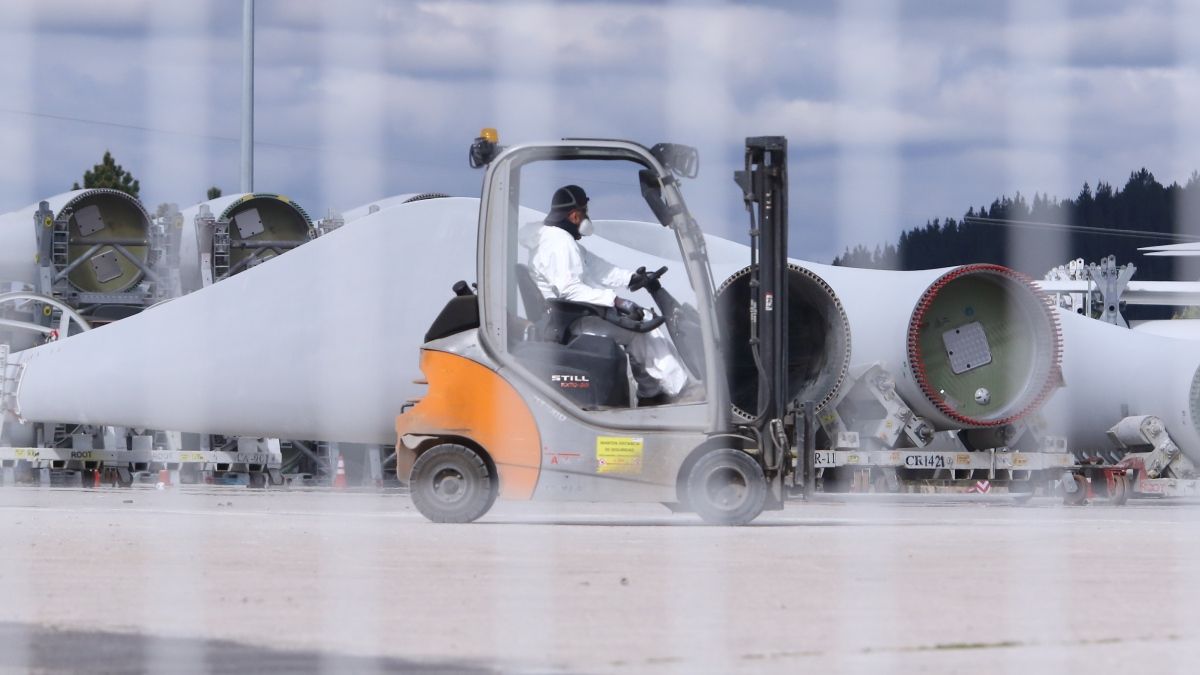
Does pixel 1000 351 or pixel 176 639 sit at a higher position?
pixel 1000 351

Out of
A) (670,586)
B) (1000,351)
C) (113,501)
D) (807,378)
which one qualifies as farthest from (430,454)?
(1000,351)

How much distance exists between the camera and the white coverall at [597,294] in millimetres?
11969

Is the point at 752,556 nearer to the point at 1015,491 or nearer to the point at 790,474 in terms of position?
the point at 790,474

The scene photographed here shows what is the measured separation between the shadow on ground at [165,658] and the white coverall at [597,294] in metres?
6.34

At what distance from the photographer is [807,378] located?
720 inches

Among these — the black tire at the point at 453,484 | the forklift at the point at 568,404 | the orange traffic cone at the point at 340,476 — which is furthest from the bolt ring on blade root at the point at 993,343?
the orange traffic cone at the point at 340,476

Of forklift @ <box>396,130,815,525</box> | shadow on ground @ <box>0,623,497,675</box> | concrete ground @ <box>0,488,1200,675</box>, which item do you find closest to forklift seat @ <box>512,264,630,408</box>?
forklift @ <box>396,130,815,525</box>

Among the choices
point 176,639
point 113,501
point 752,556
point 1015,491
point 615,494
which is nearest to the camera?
point 176,639

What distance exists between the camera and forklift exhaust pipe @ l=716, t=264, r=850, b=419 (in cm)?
1767

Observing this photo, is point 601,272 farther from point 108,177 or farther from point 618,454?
point 108,177

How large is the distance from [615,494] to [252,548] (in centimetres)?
302

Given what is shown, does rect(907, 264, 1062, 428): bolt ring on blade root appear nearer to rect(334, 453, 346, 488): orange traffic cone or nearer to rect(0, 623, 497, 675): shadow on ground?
rect(334, 453, 346, 488): orange traffic cone

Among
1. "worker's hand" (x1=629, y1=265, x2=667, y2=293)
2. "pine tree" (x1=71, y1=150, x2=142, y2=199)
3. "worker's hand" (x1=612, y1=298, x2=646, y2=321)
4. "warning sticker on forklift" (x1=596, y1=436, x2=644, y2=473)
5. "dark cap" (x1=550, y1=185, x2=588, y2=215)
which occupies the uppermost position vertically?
"pine tree" (x1=71, y1=150, x2=142, y2=199)

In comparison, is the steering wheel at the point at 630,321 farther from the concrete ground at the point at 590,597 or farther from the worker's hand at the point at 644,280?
the concrete ground at the point at 590,597
